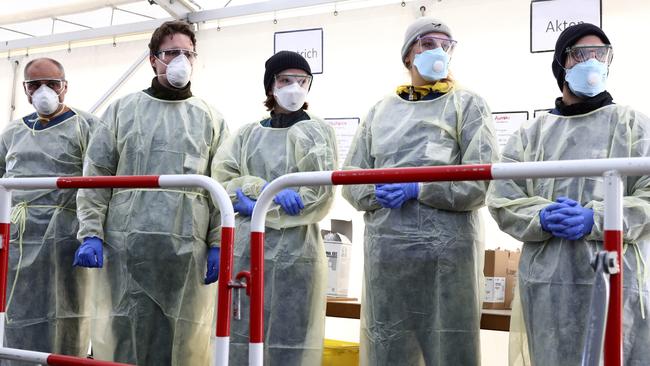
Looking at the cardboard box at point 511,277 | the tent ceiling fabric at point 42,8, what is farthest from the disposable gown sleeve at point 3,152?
the cardboard box at point 511,277

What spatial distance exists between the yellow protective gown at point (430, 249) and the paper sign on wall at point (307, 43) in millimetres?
1870

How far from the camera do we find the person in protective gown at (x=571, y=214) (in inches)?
104

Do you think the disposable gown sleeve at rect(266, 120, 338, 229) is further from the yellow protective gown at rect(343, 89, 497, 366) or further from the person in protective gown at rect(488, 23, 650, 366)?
the person in protective gown at rect(488, 23, 650, 366)

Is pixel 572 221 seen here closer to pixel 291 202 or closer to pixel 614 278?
pixel 614 278

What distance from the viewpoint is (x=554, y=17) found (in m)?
4.16

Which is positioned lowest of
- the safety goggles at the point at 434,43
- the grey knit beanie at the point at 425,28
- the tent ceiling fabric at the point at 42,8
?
the safety goggles at the point at 434,43

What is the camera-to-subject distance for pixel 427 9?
4.59 m

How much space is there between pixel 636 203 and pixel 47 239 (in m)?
2.61

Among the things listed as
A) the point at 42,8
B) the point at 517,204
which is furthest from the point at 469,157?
the point at 42,8

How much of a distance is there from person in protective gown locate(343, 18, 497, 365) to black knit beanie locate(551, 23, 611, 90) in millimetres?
320

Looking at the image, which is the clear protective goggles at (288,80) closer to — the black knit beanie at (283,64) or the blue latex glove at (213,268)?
the black knit beanie at (283,64)

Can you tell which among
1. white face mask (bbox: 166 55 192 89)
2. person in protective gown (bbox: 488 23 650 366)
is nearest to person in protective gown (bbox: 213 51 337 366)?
white face mask (bbox: 166 55 192 89)

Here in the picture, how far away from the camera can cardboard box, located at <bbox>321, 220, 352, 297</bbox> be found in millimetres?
4094

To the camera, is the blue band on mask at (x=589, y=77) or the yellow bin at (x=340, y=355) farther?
the yellow bin at (x=340, y=355)
